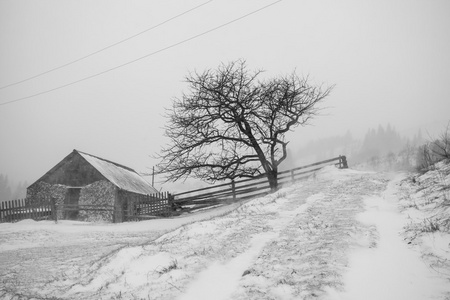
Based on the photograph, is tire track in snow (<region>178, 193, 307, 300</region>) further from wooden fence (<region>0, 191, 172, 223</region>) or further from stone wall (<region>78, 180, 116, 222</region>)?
stone wall (<region>78, 180, 116, 222</region>)

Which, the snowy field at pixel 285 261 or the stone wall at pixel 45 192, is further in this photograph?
the stone wall at pixel 45 192

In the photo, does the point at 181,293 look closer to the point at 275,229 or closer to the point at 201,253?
the point at 201,253

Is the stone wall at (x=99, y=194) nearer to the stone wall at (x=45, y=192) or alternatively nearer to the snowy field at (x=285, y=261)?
the stone wall at (x=45, y=192)

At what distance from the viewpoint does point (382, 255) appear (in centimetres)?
352

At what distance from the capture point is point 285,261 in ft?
12.0

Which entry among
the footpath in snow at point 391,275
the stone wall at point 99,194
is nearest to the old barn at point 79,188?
the stone wall at point 99,194

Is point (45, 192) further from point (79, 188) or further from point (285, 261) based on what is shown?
point (285, 261)

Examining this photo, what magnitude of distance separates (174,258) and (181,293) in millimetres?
1167

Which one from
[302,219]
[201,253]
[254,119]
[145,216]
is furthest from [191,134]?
[201,253]

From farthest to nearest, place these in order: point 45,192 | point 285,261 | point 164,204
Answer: point 45,192 < point 164,204 < point 285,261

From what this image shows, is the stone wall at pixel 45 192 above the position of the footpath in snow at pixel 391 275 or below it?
above

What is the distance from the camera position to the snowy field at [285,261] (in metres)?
2.92

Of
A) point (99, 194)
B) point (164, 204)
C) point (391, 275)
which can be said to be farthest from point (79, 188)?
point (391, 275)

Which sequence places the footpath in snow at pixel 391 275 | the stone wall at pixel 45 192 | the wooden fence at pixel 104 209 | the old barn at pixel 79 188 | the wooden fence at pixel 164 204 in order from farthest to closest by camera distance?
the stone wall at pixel 45 192 < the old barn at pixel 79 188 < the wooden fence at pixel 164 204 < the wooden fence at pixel 104 209 < the footpath in snow at pixel 391 275
